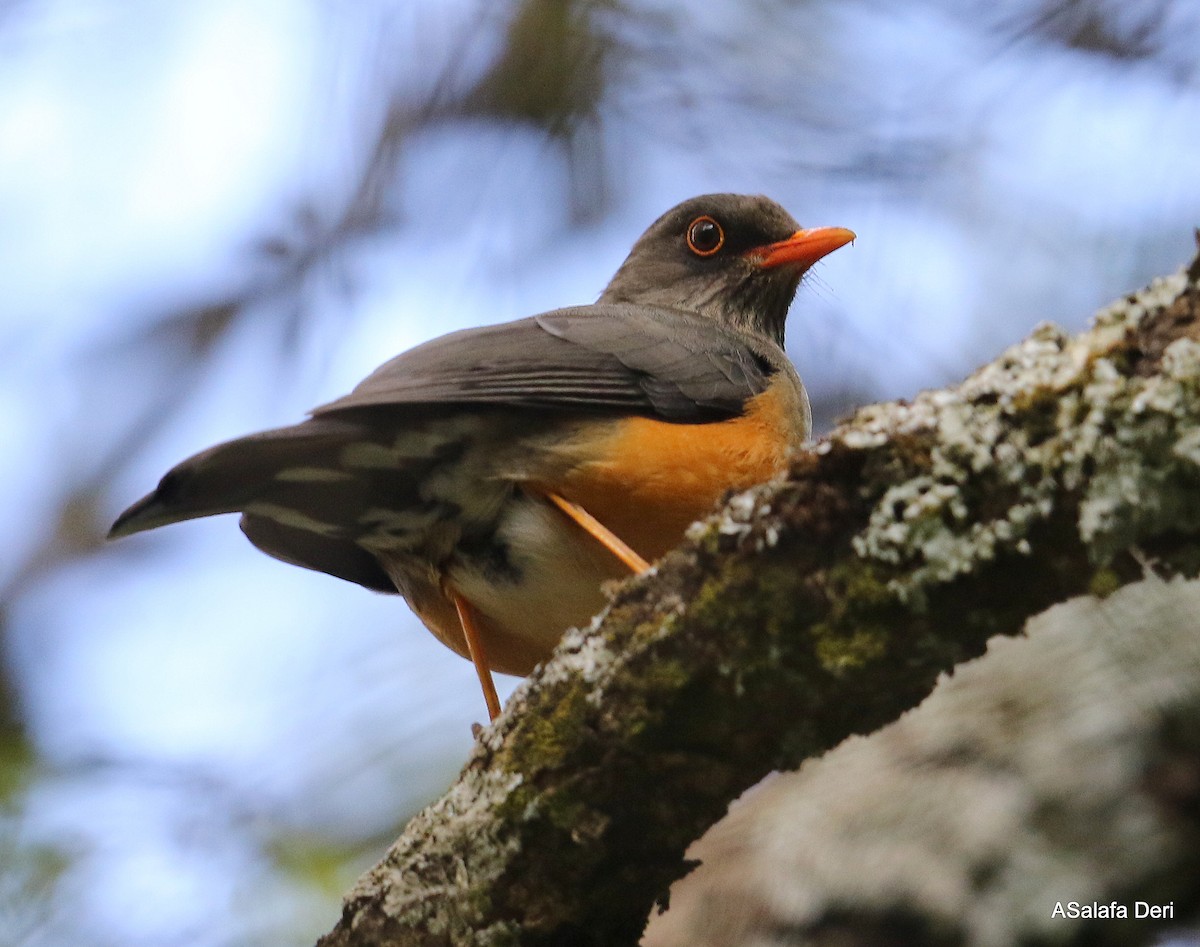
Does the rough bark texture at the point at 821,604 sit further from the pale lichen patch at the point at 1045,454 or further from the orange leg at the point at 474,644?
the orange leg at the point at 474,644

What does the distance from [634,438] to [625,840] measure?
5.51ft

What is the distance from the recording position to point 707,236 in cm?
636

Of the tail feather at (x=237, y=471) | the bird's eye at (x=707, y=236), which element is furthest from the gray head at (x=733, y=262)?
the tail feather at (x=237, y=471)

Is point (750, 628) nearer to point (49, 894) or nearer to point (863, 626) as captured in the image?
point (863, 626)

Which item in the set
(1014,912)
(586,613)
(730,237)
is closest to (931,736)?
(1014,912)

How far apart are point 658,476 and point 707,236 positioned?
2.46 metres

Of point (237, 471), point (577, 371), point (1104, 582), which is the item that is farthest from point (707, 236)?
point (1104, 582)

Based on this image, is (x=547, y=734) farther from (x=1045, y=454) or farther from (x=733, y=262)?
(x=733, y=262)

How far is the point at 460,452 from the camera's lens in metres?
4.21

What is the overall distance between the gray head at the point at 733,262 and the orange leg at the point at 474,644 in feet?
7.38

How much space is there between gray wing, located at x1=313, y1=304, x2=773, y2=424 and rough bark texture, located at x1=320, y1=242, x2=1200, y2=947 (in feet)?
4.16

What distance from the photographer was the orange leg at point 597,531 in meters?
4.13

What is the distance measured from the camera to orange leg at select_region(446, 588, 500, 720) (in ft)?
15.2

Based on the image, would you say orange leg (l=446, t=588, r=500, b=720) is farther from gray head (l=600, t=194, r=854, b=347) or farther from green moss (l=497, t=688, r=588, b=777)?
gray head (l=600, t=194, r=854, b=347)
